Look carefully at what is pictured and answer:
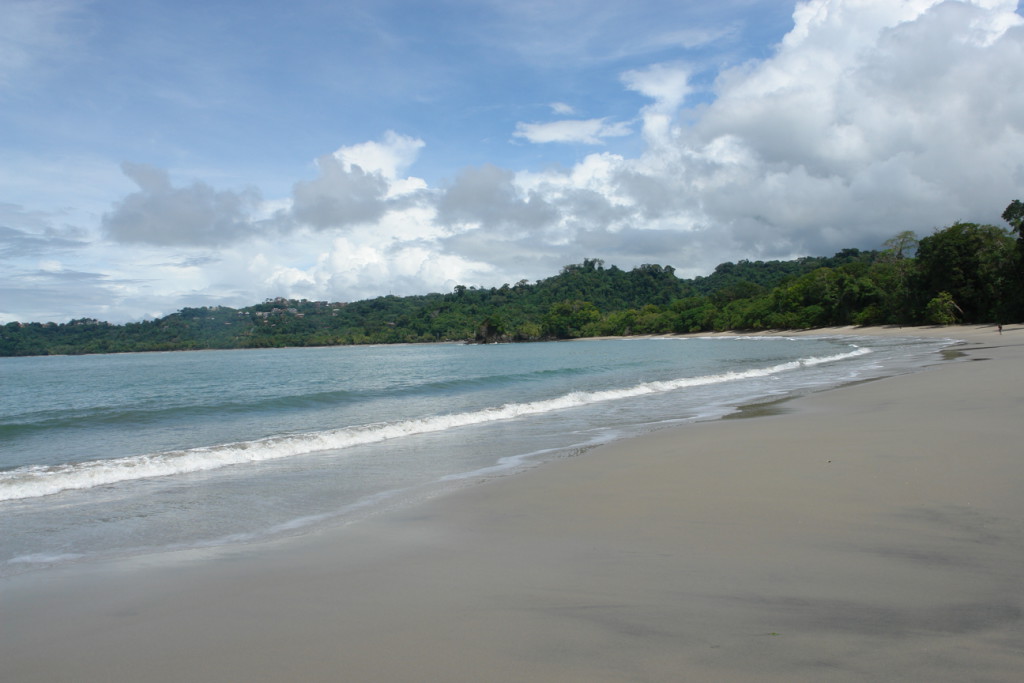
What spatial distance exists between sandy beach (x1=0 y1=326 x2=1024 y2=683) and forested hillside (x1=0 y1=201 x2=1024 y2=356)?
206 ft

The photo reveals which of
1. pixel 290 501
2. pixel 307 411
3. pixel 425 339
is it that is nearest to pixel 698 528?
pixel 290 501

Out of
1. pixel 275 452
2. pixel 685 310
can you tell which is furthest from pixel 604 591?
pixel 685 310

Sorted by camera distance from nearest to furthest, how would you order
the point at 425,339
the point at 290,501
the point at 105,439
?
the point at 290,501, the point at 105,439, the point at 425,339

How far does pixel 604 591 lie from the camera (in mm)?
3910

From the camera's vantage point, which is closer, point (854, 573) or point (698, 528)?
point (854, 573)

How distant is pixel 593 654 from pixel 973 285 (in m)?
74.5

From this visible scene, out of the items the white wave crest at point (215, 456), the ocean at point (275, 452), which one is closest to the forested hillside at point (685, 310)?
the ocean at point (275, 452)

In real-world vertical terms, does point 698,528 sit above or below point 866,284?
below

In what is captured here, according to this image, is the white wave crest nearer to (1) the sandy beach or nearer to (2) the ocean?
(2) the ocean

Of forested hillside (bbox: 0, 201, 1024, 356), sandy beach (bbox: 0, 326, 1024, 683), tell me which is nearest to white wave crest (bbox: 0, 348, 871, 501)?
sandy beach (bbox: 0, 326, 1024, 683)

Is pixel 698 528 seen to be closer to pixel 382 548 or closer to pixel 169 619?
pixel 382 548

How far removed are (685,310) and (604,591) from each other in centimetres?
13739

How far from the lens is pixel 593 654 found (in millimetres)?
3082

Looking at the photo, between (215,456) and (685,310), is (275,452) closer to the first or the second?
(215,456)
